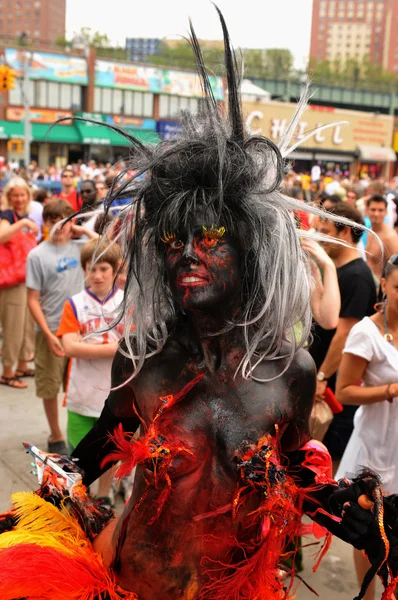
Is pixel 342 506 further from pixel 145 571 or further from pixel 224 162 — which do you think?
pixel 224 162

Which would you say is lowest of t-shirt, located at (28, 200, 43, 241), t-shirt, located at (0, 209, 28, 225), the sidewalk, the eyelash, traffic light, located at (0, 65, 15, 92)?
the sidewalk

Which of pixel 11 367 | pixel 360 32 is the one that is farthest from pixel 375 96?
pixel 360 32

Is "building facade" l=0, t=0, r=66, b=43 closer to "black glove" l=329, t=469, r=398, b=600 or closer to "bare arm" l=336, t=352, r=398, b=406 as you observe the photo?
"bare arm" l=336, t=352, r=398, b=406

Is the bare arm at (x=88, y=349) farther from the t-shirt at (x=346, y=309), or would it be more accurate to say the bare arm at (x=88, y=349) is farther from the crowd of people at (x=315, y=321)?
the t-shirt at (x=346, y=309)

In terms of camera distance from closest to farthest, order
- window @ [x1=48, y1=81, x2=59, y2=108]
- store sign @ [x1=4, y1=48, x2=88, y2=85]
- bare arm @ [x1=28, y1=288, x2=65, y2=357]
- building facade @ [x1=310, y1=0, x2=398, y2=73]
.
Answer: bare arm @ [x1=28, y1=288, x2=65, y2=357] < store sign @ [x1=4, y1=48, x2=88, y2=85] < window @ [x1=48, y1=81, x2=59, y2=108] < building facade @ [x1=310, y1=0, x2=398, y2=73]

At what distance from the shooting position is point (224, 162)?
188 centimetres

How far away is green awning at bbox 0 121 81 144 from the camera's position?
150 ft

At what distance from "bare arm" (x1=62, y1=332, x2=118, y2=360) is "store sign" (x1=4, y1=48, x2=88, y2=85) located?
44.7 meters

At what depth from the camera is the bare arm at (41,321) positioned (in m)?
5.14

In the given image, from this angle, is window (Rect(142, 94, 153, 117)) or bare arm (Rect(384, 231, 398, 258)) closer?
bare arm (Rect(384, 231, 398, 258))

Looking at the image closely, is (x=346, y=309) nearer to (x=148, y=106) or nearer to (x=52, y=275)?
(x=52, y=275)

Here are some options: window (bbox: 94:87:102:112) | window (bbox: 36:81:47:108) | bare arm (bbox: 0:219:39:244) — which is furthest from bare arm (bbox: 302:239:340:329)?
window (bbox: 94:87:102:112)

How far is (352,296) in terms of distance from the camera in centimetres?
454

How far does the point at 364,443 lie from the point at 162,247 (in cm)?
189
